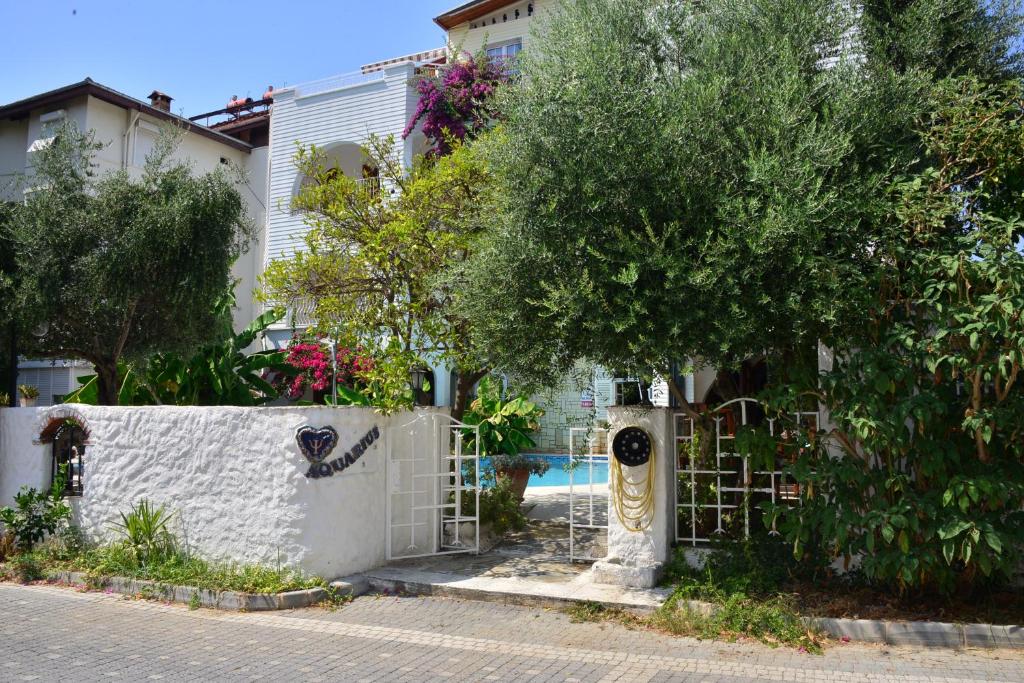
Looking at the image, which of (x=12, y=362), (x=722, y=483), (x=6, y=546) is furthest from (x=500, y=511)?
(x=12, y=362)

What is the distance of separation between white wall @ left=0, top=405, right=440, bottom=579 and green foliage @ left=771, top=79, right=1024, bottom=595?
472 cm

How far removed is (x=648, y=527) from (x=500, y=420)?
650cm

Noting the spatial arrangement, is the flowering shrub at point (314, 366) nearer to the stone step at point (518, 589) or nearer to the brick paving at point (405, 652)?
the stone step at point (518, 589)

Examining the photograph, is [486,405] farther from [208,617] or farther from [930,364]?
[930,364]

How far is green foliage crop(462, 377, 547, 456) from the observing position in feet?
47.2

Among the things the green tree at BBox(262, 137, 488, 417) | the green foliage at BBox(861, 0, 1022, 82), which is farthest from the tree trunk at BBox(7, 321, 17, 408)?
the green foliage at BBox(861, 0, 1022, 82)

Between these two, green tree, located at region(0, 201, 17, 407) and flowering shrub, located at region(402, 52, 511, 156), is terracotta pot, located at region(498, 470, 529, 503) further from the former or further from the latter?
green tree, located at region(0, 201, 17, 407)

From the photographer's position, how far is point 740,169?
7.54 metres

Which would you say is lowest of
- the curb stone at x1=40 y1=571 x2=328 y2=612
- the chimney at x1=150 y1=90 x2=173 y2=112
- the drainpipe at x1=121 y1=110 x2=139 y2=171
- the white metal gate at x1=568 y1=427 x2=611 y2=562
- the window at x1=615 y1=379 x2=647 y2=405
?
the curb stone at x1=40 y1=571 x2=328 y2=612

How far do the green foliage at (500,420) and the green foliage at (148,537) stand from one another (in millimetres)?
5861

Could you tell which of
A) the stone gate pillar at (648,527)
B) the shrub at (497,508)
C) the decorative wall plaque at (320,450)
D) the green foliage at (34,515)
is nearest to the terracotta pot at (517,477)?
the shrub at (497,508)

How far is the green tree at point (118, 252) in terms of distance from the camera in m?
11.4

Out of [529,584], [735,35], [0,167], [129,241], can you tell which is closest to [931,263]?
[735,35]

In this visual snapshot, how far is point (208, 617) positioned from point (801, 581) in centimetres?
594
